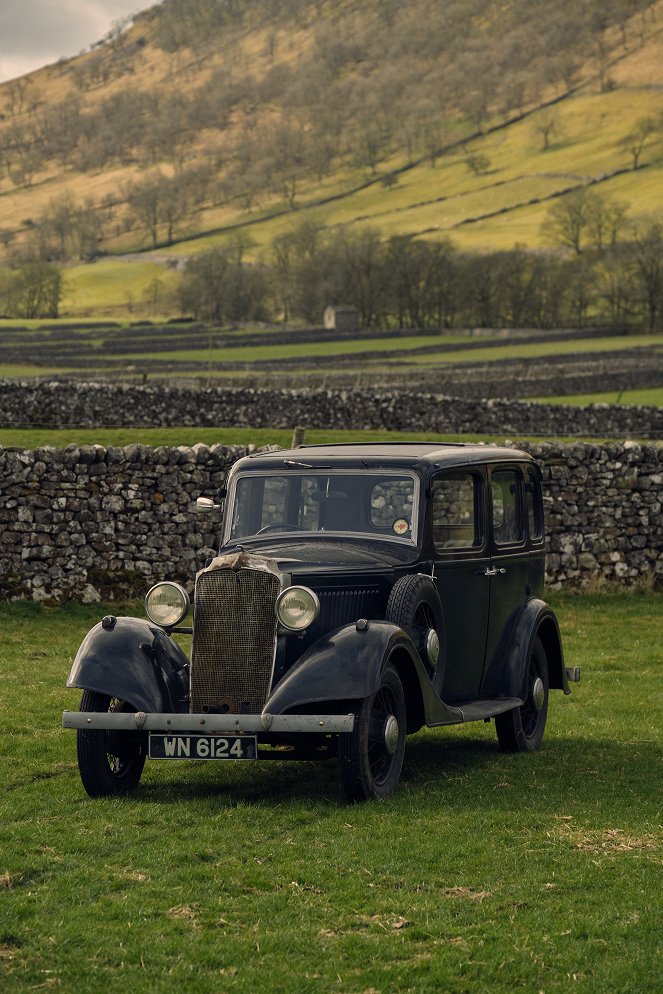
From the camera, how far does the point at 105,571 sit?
19.7 metres

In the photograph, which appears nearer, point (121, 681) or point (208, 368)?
point (121, 681)

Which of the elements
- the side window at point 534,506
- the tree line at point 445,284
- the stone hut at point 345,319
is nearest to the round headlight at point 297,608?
the side window at point 534,506

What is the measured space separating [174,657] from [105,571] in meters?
10.3

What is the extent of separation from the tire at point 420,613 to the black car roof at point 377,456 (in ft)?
3.54

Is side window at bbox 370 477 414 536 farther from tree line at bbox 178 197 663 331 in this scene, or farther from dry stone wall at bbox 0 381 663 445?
tree line at bbox 178 197 663 331

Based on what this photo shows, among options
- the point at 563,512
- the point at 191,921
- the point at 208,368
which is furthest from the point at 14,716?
the point at 208,368

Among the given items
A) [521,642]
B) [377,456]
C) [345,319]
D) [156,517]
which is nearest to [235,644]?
[377,456]

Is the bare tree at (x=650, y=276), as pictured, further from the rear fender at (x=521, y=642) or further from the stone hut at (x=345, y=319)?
the rear fender at (x=521, y=642)

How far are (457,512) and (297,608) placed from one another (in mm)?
2214

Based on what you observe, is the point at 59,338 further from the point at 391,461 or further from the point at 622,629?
the point at 391,461

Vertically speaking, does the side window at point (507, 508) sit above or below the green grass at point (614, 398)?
below

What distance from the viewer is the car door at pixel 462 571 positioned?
410 inches

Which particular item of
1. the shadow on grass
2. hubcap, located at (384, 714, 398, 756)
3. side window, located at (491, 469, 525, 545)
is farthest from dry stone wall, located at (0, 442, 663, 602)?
hubcap, located at (384, 714, 398, 756)

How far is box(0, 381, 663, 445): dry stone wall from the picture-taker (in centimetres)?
3503
